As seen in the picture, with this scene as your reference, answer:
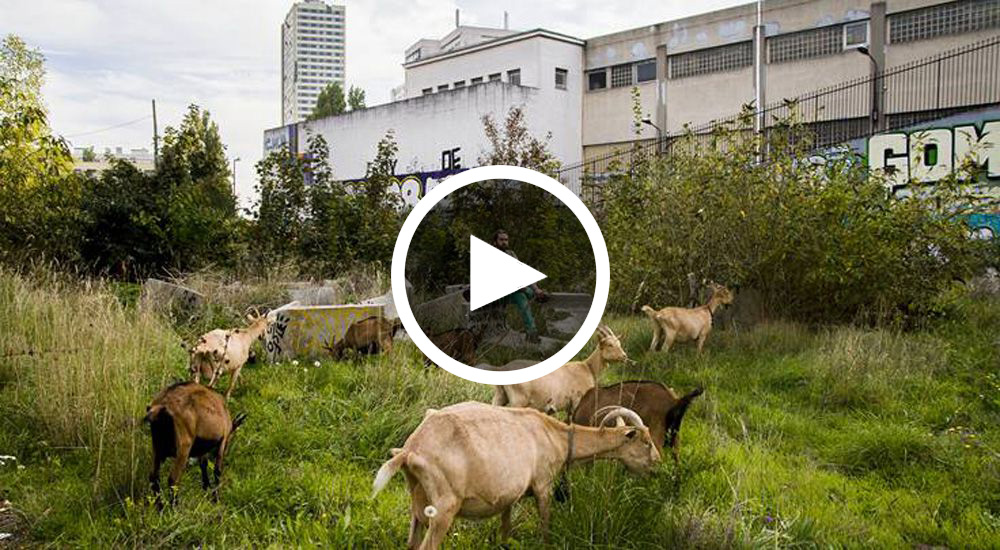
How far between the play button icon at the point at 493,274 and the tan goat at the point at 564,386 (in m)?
2.46

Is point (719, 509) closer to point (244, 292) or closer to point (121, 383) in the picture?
point (121, 383)

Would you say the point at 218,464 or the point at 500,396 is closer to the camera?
the point at 218,464

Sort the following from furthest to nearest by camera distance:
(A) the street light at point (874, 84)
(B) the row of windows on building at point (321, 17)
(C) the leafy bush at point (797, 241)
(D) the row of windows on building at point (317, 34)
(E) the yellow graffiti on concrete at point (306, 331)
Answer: (D) the row of windows on building at point (317, 34) < (B) the row of windows on building at point (321, 17) < (A) the street light at point (874, 84) < (C) the leafy bush at point (797, 241) < (E) the yellow graffiti on concrete at point (306, 331)

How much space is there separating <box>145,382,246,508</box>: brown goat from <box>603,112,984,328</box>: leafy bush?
595cm

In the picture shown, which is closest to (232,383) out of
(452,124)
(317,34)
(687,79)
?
(452,124)

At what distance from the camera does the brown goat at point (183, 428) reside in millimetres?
4090

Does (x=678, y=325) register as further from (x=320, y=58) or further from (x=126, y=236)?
(x=320, y=58)

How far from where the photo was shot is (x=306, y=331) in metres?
8.36

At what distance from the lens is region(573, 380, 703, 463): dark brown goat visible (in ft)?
15.9

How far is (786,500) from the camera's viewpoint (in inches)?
176

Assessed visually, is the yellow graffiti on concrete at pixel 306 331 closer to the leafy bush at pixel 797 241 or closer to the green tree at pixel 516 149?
the leafy bush at pixel 797 241

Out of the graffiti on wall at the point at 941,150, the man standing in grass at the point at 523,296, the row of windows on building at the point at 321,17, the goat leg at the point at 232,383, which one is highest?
the row of windows on building at the point at 321,17

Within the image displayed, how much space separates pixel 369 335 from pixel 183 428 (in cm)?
392

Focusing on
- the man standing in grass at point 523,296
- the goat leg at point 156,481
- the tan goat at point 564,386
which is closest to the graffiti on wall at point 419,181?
the tan goat at point 564,386
